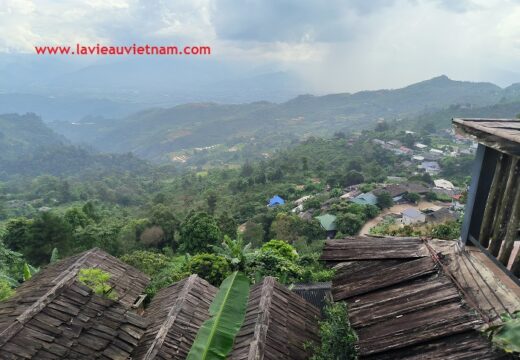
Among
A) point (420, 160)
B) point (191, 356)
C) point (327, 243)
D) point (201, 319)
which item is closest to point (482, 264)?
point (327, 243)

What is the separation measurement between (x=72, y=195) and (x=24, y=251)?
55.2 metres

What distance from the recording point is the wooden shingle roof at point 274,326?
6797 mm

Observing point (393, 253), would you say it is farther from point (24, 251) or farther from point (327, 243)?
point (24, 251)

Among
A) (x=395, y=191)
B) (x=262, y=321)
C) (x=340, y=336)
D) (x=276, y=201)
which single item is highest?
(x=340, y=336)

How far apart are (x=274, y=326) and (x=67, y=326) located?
145 inches

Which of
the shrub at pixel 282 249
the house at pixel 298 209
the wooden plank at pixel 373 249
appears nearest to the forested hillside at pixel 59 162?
the house at pixel 298 209

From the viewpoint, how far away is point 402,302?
176 inches

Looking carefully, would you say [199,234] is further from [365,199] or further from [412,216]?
[365,199]

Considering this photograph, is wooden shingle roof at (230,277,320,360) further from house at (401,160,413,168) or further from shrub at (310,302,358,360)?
house at (401,160,413,168)

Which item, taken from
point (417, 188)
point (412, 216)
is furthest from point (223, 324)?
point (417, 188)

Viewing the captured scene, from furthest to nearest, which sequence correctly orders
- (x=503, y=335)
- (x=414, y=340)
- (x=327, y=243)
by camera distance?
(x=327, y=243), (x=414, y=340), (x=503, y=335)

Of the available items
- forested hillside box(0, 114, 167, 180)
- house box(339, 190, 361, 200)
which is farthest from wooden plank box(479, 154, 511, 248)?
forested hillside box(0, 114, 167, 180)

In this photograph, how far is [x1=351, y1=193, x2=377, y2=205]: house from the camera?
4200cm

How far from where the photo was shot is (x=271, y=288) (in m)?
8.78
